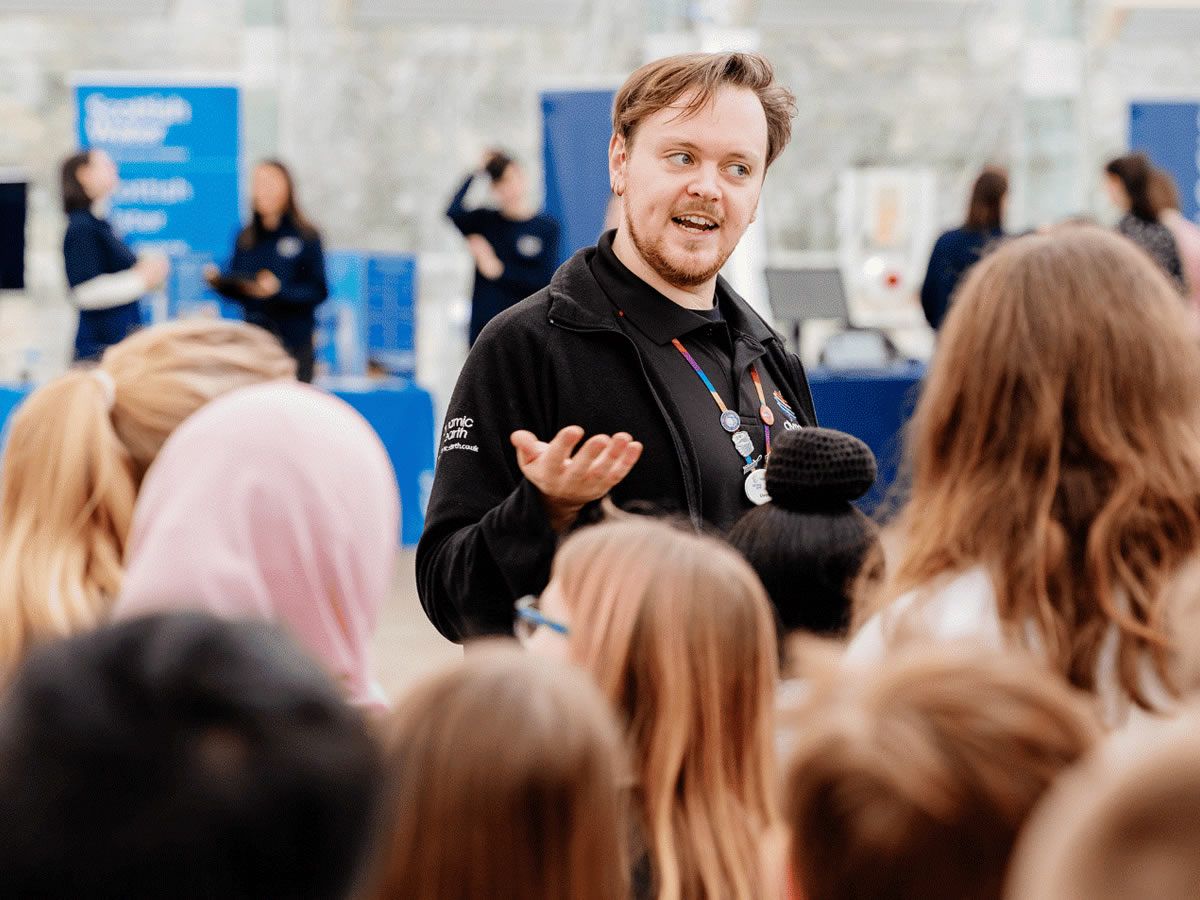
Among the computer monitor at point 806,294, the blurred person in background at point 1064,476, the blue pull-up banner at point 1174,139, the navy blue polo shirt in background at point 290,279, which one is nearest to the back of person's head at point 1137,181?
the computer monitor at point 806,294

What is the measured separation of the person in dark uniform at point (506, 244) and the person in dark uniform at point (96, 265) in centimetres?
157

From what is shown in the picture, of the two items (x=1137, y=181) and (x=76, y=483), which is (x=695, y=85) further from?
(x=1137, y=181)

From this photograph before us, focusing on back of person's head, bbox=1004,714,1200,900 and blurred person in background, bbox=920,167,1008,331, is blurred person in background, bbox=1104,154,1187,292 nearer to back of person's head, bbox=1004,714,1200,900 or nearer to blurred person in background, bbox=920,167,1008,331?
blurred person in background, bbox=920,167,1008,331

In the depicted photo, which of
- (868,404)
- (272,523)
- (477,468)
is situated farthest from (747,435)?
(868,404)

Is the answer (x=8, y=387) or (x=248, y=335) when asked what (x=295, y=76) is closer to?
(x=8, y=387)

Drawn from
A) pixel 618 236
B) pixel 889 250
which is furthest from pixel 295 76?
pixel 618 236

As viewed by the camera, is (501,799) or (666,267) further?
(666,267)

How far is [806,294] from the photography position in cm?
774

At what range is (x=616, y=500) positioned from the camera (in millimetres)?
2348

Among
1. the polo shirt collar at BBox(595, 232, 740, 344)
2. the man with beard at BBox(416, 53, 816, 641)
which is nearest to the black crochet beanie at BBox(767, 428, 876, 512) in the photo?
the man with beard at BBox(416, 53, 816, 641)

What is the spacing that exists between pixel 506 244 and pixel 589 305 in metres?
5.79

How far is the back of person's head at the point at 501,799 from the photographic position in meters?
1.13

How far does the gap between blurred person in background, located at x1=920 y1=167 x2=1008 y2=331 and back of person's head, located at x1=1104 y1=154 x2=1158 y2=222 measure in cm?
50

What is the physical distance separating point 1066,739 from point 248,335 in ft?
3.96
